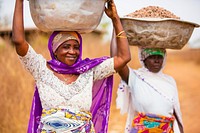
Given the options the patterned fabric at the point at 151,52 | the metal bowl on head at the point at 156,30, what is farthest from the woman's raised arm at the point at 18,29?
the patterned fabric at the point at 151,52

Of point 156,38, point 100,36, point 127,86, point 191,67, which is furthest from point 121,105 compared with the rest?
point 191,67

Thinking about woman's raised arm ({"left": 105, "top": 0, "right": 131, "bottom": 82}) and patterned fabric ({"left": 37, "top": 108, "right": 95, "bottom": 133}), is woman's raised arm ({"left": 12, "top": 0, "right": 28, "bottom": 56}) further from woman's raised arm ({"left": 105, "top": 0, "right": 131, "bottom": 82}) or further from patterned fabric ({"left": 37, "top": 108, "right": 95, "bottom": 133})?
woman's raised arm ({"left": 105, "top": 0, "right": 131, "bottom": 82})

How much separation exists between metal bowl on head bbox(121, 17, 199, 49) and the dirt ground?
6.35 metres

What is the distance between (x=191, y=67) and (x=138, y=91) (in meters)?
19.7

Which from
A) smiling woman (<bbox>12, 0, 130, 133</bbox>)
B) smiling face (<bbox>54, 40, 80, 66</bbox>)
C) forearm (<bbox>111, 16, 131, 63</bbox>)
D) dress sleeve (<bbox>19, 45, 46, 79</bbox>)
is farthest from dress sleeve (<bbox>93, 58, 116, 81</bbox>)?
dress sleeve (<bbox>19, 45, 46, 79</bbox>)

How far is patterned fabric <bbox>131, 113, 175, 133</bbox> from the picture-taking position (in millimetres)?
6777

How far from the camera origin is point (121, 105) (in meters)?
7.08

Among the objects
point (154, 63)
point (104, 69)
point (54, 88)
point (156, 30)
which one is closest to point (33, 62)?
point (54, 88)

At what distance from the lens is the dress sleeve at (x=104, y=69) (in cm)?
556

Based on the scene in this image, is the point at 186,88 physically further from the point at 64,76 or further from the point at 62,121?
the point at 62,121

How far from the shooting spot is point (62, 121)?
526 cm

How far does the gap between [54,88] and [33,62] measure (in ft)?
0.93

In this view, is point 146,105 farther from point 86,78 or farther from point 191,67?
point 191,67

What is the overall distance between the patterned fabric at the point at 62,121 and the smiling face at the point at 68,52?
0.44m
